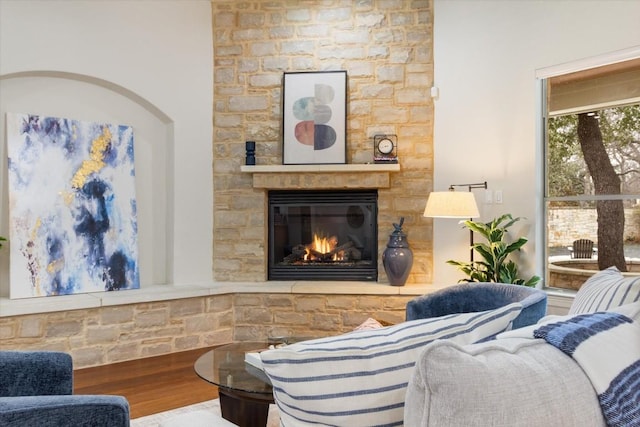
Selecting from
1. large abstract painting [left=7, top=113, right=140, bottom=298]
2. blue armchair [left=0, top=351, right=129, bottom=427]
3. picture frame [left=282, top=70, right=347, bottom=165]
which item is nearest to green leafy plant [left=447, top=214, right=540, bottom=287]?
picture frame [left=282, top=70, right=347, bottom=165]

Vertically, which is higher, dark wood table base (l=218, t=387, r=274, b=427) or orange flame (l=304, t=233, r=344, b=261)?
orange flame (l=304, t=233, r=344, b=261)

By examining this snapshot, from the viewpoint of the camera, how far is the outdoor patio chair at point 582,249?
3.81 metres

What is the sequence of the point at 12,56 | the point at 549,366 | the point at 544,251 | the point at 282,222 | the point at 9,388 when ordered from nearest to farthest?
the point at 549,366, the point at 9,388, the point at 12,56, the point at 544,251, the point at 282,222

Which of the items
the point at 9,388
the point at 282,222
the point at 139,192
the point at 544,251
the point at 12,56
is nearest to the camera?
the point at 9,388

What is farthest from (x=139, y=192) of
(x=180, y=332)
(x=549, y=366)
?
(x=549, y=366)

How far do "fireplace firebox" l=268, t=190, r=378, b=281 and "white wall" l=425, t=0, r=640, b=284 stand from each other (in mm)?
659

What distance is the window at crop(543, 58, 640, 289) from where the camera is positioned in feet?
11.8

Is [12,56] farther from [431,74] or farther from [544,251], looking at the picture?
[544,251]

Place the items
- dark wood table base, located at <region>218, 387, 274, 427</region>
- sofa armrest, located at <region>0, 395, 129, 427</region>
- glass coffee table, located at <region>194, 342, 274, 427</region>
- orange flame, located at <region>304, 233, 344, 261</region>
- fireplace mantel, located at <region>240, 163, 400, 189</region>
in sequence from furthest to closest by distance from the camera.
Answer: orange flame, located at <region>304, 233, 344, 261</region> → fireplace mantel, located at <region>240, 163, 400, 189</region> → dark wood table base, located at <region>218, 387, 274, 427</region> → glass coffee table, located at <region>194, 342, 274, 427</region> → sofa armrest, located at <region>0, 395, 129, 427</region>

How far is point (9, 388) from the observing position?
187 centimetres

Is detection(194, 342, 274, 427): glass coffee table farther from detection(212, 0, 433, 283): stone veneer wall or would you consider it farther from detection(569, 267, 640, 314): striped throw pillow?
detection(212, 0, 433, 283): stone veneer wall

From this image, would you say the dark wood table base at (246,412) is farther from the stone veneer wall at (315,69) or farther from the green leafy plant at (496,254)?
the stone veneer wall at (315,69)

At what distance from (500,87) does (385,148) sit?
1085 millimetres

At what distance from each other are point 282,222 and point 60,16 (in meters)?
2.51
